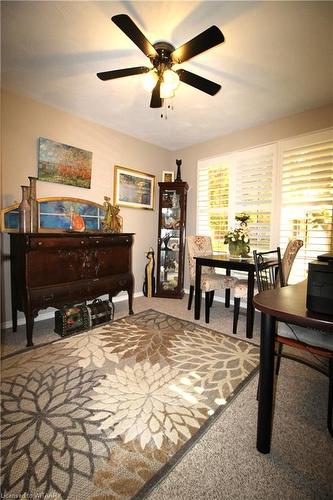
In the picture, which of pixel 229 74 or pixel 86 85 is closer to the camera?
pixel 229 74

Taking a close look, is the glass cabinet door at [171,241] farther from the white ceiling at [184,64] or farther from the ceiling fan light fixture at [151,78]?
the ceiling fan light fixture at [151,78]

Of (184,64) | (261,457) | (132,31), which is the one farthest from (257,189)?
(261,457)

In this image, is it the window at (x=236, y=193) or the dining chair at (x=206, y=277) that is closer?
the dining chair at (x=206, y=277)

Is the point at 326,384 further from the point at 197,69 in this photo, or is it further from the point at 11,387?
the point at 197,69

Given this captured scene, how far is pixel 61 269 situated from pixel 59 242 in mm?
292

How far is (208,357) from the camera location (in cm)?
203

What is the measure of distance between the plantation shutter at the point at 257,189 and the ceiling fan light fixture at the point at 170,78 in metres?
2.06

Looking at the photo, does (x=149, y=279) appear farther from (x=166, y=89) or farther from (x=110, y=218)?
(x=166, y=89)

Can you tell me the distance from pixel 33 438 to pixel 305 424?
1.53m

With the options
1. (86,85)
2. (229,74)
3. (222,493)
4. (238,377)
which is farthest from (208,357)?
(86,85)

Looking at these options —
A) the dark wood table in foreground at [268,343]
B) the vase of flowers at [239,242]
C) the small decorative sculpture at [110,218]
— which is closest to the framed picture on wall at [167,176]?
the small decorative sculpture at [110,218]

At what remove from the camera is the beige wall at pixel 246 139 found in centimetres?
286

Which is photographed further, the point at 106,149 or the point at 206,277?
the point at 106,149

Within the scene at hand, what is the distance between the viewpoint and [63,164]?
2.96 meters
